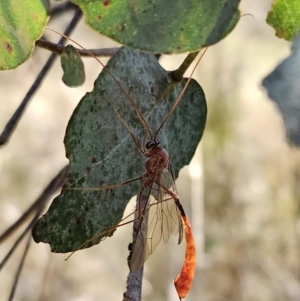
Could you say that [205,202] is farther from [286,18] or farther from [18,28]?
[18,28]

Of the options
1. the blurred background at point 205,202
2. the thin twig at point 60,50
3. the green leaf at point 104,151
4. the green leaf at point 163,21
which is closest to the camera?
the green leaf at point 163,21

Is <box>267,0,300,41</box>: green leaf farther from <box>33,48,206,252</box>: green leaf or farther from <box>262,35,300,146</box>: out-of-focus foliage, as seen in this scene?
<box>33,48,206,252</box>: green leaf

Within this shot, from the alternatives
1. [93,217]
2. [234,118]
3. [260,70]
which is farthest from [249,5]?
[93,217]

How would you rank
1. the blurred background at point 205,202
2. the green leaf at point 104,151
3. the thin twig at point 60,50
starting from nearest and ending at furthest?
the green leaf at point 104,151 → the thin twig at point 60,50 → the blurred background at point 205,202

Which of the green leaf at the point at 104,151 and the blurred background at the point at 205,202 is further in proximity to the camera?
the blurred background at the point at 205,202

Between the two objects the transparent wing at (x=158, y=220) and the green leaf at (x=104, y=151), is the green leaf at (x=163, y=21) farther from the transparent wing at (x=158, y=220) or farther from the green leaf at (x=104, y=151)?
the transparent wing at (x=158, y=220)

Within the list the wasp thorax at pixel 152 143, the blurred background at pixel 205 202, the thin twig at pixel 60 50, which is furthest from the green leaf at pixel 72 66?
the blurred background at pixel 205 202

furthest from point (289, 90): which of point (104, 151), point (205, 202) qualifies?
point (205, 202)

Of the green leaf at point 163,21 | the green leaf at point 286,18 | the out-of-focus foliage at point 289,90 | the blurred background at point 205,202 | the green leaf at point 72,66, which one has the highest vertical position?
the blurred background at point 205,202

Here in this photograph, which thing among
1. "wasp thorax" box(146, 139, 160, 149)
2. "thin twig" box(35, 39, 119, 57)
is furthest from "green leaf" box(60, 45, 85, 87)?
"wasp thorax" box(146, 139, 160, 149)
